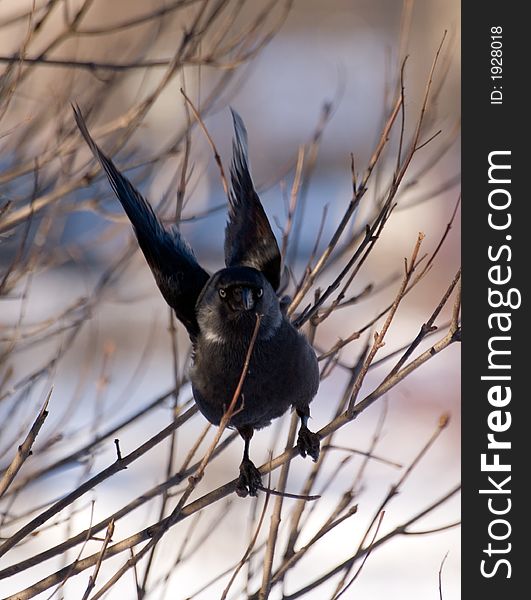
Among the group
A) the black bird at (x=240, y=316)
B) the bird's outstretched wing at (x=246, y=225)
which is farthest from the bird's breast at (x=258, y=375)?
the bird's outstretched wing at (x=246, y=225)

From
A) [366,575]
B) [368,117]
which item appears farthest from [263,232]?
[368,117]

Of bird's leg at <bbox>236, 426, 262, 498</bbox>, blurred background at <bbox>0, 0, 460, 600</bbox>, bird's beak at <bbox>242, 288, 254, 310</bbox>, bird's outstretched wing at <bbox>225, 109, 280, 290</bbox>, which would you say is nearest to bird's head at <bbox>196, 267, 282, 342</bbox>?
bird's beak at <bbox>242, 288, 254, 310</bbox>

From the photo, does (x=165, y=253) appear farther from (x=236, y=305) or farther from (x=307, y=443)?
(x=307, y=443)

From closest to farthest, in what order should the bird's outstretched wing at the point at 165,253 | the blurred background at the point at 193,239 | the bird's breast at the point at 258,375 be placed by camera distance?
1. the bird's outstretched wing at the point at 165,253
2. the bird's breast at the point at 258,375
3. the blurred background at the point at 193,239

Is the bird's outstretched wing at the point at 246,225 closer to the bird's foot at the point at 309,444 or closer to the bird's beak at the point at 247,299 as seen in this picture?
the bird's beak at the point at 247,299

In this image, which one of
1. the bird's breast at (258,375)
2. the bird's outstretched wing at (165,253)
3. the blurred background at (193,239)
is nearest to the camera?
the bird's outstretched wing at (165,253)

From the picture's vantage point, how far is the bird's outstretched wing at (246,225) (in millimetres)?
2965

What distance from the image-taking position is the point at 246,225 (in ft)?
10.1

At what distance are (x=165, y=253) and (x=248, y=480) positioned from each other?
30.0 inches

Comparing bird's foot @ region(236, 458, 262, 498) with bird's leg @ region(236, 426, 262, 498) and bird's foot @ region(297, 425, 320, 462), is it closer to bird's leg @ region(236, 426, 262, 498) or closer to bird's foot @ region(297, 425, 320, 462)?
bird's leg @ region(236, 426, 262, 498)

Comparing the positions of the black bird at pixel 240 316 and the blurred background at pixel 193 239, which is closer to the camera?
the black bird at pixel 240 316

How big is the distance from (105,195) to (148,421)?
14.7 feet

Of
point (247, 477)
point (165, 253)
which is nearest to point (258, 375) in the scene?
point (247, 477)

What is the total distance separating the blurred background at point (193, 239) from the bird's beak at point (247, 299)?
0.24 meters
